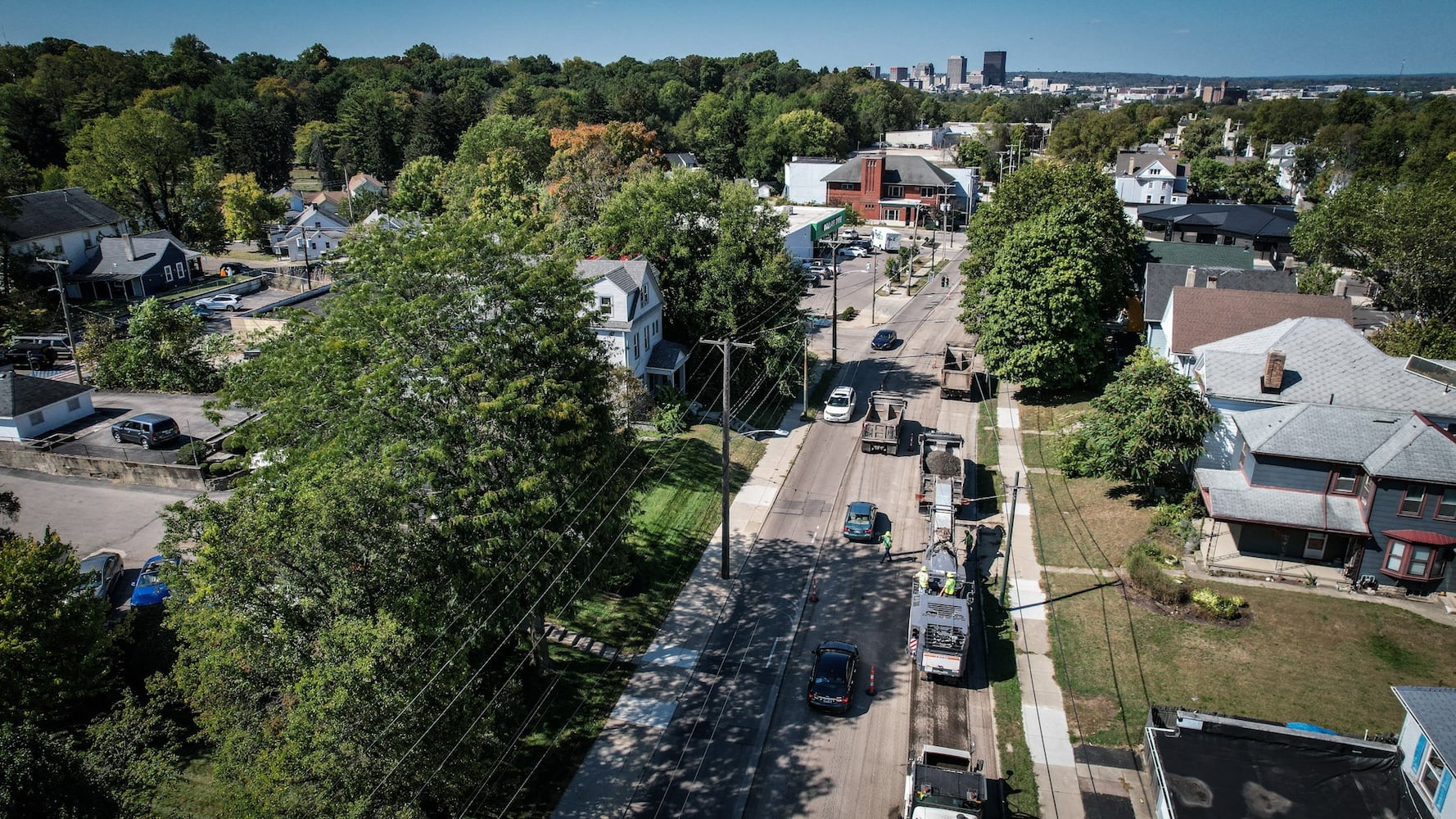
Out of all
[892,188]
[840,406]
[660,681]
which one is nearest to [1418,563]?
[840,406]

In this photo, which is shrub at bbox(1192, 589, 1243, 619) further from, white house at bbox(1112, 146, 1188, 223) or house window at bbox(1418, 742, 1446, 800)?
white house at bbox(1112, 146, 1188, 223)

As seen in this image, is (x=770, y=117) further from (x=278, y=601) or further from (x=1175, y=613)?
(x=278, y=601)

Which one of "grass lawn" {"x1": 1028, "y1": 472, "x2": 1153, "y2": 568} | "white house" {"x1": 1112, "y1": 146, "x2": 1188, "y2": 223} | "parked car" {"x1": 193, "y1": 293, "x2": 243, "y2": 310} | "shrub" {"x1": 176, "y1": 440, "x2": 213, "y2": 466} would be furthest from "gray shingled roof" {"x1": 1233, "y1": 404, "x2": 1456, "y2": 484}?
"white house" {"x1": 1112, "y1": 146, "x2": 1188, "y2": 223}

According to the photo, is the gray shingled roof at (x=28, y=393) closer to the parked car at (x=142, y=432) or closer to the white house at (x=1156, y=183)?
the parked car at (x=142, y=432)

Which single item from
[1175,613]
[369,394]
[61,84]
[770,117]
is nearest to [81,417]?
[369,394]

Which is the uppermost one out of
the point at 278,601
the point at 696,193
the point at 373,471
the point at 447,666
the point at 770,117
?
the point at 770,117

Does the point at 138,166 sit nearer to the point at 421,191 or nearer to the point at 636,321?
the point at 421,191

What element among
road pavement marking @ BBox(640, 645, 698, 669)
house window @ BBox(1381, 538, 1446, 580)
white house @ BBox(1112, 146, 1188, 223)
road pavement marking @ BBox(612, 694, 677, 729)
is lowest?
road pavement marking @ BBox(612, 694, 677, 729)
